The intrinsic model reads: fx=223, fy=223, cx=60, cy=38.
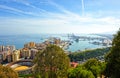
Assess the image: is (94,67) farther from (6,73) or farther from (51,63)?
(6,73)

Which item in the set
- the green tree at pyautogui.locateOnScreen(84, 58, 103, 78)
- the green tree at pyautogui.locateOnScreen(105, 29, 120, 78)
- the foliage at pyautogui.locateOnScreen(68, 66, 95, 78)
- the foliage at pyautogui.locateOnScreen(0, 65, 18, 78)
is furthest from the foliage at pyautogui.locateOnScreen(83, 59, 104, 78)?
the foliage at pyautogui.locateOnScreen(0, 65, 18, 78)

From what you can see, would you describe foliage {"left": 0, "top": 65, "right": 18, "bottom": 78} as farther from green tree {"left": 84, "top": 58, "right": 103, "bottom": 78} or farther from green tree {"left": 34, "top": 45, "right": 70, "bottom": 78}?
green tree {"left": 84, "top": 58, "right": 103, "bottom": 78}

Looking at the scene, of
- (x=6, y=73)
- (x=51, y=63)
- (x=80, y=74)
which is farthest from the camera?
(x=80, y=74)

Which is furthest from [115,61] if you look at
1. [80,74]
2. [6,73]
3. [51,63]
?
[80,74]

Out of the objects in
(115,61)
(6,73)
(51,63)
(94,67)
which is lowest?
(94,67)

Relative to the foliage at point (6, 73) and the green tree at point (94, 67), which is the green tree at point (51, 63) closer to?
the foliage at point (6, 73)

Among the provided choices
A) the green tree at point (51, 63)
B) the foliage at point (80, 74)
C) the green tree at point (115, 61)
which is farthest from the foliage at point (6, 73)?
the foliage at point (80, 74)

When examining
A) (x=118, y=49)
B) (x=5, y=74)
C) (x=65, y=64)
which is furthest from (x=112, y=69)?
(x=5, y=74)

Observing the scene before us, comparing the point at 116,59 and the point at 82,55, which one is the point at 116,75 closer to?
the point at 116,59

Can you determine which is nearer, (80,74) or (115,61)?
(115,61)
